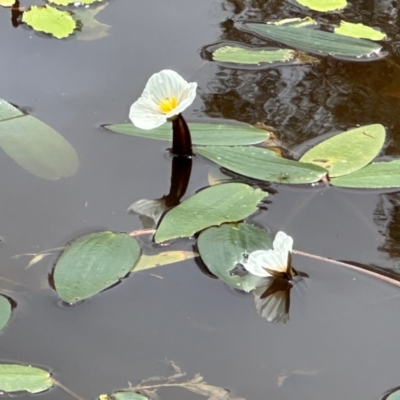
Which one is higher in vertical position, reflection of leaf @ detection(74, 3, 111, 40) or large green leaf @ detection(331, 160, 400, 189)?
reflection of leaf @ detection(74, 3, 111, 40)

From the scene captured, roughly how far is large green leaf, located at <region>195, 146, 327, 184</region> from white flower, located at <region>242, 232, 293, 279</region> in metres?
0.20

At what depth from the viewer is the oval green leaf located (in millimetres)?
1226

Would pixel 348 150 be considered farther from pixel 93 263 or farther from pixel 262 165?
pixel 93 263

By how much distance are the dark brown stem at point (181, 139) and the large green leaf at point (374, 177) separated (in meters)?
0.26

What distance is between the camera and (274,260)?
1.04m

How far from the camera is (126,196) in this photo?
1190mm

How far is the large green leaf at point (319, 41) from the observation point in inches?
61.2

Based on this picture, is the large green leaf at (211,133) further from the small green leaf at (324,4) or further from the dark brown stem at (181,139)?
the small green leaf at (324,4)

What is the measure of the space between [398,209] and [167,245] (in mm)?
397

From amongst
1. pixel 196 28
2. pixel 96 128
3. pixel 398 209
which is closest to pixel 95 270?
pixel 96 128

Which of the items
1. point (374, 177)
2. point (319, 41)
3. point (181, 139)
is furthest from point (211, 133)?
point (319, 41)

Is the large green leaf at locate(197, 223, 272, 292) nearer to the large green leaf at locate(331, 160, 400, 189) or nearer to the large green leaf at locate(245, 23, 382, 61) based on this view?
the large green leaf at locate(331, 160, 400, 189)

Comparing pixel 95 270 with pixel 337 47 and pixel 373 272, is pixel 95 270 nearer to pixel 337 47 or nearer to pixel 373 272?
pixel 373 272

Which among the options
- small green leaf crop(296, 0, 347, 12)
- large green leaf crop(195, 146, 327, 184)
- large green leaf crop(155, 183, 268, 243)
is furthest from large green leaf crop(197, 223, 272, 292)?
small green leaf crop(296, 0, 347, 12)
